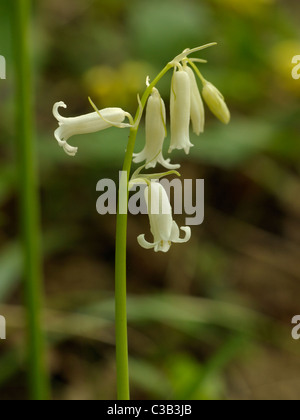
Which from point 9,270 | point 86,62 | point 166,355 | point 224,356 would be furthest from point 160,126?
point 86,62

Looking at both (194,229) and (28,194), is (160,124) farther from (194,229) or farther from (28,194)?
(194,229)

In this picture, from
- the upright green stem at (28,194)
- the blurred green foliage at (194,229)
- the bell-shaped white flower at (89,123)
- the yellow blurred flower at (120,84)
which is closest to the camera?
the bell-shaped white flower at (89,123)

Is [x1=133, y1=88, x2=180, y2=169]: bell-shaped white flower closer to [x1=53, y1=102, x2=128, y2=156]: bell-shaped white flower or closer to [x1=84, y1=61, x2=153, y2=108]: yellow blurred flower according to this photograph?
[x1=53, y1=102, x2=128, y2=156]: bell-shaped white flower

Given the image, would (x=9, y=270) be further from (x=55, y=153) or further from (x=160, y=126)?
(x=160, y=126)

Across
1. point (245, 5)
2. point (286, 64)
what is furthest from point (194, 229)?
point (245, 5)

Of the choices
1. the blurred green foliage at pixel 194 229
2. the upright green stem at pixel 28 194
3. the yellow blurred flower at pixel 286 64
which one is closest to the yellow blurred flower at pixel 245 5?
the blurred green foliage at pixel 194 229

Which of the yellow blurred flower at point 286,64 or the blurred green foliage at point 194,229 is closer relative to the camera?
the blurred green foliage at point 194,229

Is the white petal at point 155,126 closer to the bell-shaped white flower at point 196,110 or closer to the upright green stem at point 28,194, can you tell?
the bell-shaped white flower at point 196,110
